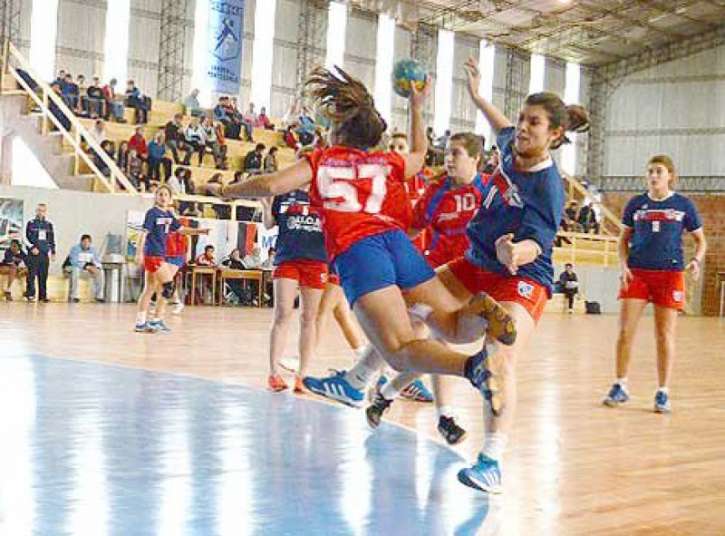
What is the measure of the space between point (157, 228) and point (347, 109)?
9.25 m

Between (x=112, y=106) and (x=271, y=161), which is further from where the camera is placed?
(x=112, y=106)

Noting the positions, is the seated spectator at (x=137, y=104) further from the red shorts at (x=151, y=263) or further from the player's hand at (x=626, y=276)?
the player's hand at (x=626, y=276)

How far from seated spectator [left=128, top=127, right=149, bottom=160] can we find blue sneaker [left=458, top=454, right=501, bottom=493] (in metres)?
20.2

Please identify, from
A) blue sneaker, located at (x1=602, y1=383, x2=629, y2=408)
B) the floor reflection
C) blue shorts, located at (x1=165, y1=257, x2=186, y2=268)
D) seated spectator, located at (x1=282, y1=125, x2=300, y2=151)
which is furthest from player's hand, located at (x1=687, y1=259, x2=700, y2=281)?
seated spectator, located at (x1=282, y1=125, x2=300, y2=151)

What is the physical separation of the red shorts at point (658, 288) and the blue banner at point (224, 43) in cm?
2160

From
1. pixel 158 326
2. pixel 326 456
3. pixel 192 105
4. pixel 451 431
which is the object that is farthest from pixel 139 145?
pixel 451 431

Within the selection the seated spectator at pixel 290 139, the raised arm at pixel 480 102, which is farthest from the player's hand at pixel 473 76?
the seated spectator at pixel 290 139

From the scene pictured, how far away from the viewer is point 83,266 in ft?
70.6

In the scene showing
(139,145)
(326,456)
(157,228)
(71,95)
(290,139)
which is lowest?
(326,456)

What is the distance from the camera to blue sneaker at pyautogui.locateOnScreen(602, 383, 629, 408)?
862cm

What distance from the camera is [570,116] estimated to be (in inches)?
208

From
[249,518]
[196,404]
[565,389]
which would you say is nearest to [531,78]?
[565,389]

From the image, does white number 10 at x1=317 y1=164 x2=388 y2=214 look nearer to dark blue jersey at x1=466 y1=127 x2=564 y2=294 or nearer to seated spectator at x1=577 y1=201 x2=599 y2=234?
dark blue jersey at x1=466 y1=127 x2=564 y2=294

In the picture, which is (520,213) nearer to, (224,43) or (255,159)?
(255,159)
